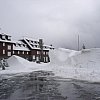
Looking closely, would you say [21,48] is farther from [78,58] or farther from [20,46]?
[78,58]

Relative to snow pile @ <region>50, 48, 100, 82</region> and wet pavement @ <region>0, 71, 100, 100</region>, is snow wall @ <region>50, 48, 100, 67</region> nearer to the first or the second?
snow pile @ <region>50, 48, 100, 82</region>

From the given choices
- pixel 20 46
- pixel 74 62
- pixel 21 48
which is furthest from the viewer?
pixel 20 46

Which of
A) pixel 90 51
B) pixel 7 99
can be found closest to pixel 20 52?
pixel 90 51

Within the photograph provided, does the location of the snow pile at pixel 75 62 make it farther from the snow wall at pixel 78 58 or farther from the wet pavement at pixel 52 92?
the wet pavement at pixel 52 92

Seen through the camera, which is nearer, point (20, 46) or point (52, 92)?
point (52, 92)

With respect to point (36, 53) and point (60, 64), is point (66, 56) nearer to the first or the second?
point (60, 64)

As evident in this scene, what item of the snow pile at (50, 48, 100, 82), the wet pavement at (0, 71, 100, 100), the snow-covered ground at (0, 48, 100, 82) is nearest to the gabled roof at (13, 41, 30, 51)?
the snow-covered ground at (0, 48, 100, 82)

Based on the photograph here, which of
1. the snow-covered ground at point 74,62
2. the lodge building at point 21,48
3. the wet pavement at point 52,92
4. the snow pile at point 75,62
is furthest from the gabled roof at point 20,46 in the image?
the wet pavement at point 52,92

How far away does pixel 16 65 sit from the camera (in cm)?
3812

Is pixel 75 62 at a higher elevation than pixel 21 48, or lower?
lower

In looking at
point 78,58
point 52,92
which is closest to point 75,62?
point 78,58

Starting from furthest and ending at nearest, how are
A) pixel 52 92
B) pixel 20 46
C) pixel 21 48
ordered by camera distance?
pixel 20 46
pixel 21 48
pixel 52 92

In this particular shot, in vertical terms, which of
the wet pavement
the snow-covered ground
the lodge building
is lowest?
the wet pavement

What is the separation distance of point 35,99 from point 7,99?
138cm
